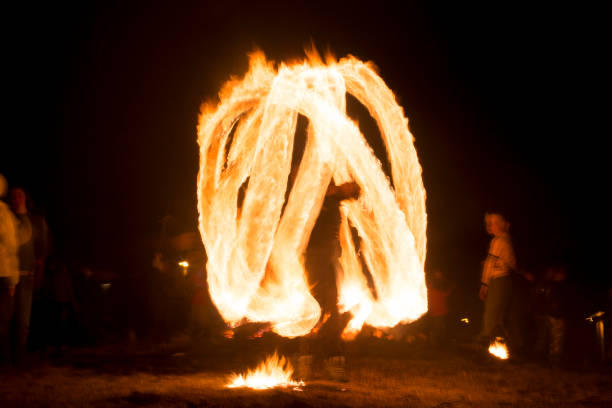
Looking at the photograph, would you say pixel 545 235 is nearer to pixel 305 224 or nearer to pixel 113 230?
pixel 305 224

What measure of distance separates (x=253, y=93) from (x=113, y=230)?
6.87 metres

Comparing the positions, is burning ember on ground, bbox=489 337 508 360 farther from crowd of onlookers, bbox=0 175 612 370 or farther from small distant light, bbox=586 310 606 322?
small distant light, bbox=586 310 606 322

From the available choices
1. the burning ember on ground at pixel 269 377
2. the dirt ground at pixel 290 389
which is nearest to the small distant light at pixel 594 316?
the dirt ground at pixel 290 389

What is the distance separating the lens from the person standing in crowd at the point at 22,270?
668 cm

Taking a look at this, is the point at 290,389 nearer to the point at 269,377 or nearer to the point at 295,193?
the point at 269,377

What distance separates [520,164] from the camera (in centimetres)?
1432

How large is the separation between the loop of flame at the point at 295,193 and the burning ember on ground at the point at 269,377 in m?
0.48

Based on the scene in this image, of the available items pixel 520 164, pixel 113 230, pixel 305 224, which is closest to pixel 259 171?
pixel 305 224

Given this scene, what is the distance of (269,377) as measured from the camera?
6203mm

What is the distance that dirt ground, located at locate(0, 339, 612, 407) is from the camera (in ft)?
16.8

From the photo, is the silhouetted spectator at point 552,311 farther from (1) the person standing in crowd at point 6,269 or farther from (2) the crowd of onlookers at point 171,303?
(1) the person standing in crowd at point 6,269

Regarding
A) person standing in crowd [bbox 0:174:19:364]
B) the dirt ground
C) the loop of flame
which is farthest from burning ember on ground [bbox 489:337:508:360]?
person standing in crowd [bbox 0:174:19:364]

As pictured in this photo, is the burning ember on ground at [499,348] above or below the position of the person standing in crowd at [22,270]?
below

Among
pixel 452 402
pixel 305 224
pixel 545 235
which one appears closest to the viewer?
pixel 452 402
